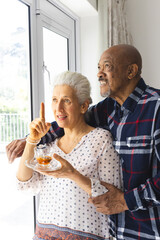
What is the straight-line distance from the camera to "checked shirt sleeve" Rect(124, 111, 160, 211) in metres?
1.25

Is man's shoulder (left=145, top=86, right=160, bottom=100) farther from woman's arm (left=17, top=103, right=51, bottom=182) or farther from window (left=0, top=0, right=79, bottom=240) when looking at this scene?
window (left=0, top=0, right=79, bottom=240)

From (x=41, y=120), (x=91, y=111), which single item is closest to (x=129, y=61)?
(x=91, y=111)

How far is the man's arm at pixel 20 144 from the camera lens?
1507 millimetres

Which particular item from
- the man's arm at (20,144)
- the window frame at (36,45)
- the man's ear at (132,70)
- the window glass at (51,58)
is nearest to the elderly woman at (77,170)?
the man's arm at (20,144)

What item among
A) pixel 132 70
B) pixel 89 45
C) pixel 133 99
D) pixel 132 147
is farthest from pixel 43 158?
pixel 89 45

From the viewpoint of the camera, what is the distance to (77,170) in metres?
1.38

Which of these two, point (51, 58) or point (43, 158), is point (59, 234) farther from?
point (51, 58)

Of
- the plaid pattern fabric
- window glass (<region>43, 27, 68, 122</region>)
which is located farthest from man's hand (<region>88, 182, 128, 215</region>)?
window glass (<region>43, 27, 68, 122</region>)

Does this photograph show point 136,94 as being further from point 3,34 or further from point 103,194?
point 3,34

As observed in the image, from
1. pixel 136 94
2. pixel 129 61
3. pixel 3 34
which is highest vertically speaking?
pixel 3 34

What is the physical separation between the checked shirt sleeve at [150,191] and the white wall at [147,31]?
6.53 feet

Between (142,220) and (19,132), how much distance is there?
3.37 ft

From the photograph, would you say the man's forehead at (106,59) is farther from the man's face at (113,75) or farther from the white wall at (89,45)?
the white wall at (89,45)

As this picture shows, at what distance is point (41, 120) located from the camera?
1.34 m
